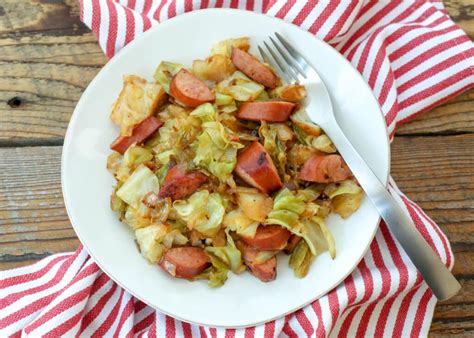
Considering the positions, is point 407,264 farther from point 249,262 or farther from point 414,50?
point 414,50

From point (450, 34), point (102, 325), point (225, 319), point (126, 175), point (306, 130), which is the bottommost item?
point (102, 325)

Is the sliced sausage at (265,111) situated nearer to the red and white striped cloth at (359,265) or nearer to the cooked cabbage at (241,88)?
the cooked cabbage at (241,88)

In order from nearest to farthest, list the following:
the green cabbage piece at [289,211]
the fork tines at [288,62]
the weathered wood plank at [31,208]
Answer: the green cabbage piece at [289,211]
the fork tines at [288,62]
the weathered wood plank at [31,208]

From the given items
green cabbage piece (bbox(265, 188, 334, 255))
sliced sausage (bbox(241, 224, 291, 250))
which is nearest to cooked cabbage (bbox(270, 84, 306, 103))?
green cabbage piece (bbox(265, 188, 334, 255))

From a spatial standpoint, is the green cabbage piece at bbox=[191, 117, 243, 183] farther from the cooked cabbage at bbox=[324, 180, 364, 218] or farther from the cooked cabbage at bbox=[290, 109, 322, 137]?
the cooked cabbage at bbox=[324, 180, 364, 218]

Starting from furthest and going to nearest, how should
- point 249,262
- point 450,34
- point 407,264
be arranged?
point 450,34, point 407,264, point 249,262

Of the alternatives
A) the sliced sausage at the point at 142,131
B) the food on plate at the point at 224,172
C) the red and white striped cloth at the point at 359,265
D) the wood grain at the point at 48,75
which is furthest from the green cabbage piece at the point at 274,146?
the wood grain at the point at 48,75

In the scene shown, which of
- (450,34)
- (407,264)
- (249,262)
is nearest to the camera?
(249,262)

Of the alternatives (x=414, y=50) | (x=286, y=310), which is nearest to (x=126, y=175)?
(x=286, y=310)
